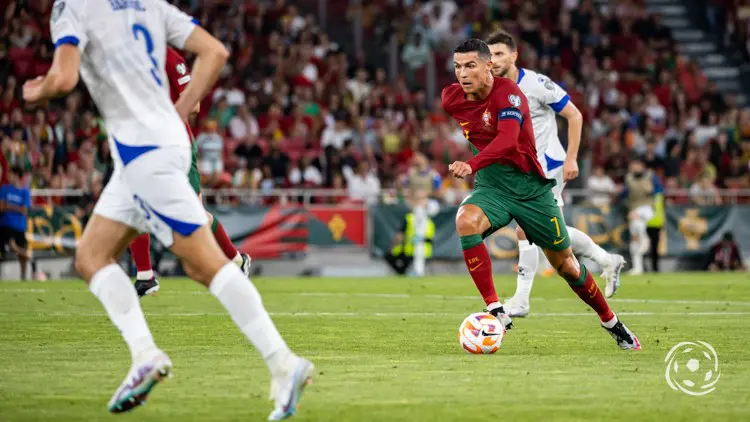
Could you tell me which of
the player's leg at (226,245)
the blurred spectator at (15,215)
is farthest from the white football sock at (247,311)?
the blurred spectator at (15,215)

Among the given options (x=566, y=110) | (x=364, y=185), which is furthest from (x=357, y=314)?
(x=364, y=185)

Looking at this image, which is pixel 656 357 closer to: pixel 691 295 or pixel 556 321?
pixel 556 321

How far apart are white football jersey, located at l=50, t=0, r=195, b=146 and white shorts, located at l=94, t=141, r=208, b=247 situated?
8cm

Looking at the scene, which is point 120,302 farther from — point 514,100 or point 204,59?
point 514,100

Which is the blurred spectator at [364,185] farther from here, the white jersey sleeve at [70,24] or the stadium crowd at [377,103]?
the white jersey sleeve at [70,24]

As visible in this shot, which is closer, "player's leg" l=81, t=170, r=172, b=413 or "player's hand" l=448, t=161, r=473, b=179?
"player's leg" l=81, t=170, r=172, b=413

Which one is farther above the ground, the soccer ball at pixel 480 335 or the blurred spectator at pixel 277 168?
the soccer ball at pixel 480 335

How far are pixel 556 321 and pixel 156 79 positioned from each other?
20.9 feet

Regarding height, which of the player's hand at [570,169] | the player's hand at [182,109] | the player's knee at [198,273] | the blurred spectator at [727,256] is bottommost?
the blurred spectator at [727,256]

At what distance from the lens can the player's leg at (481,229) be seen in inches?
388

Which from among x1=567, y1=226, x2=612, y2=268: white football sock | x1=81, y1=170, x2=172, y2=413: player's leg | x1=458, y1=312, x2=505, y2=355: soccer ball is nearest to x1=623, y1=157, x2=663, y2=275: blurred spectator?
x1=567, y1=226, x2=612, y2=268: white football sock

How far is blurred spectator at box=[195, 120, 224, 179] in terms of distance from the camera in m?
23.5

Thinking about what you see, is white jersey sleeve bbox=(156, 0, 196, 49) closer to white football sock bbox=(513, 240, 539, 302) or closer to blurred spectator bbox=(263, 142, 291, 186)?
white football sock bbox=(513, 240, 539, 302)

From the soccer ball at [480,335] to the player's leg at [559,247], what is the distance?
2.61 feet
